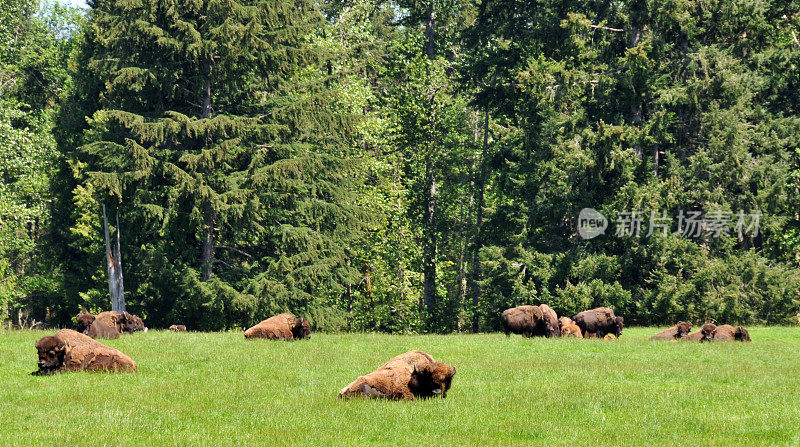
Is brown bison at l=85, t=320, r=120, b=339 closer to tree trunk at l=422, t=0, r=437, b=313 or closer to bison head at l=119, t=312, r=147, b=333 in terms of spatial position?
bison head at l=119, t=312, r=147, b=333

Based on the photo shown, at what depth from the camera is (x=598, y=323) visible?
1216 inches

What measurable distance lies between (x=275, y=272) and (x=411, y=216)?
15245 mm

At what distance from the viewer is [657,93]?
41.8 meters

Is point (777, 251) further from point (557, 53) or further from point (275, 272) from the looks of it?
point (275, 272)

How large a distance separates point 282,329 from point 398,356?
12.1m

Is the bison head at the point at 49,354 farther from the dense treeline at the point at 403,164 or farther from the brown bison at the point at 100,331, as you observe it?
the dense treeline at the point at 403,164

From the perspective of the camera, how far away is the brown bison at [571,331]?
2994cm

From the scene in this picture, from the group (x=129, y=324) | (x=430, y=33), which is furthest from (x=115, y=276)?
(x=430, y=33)

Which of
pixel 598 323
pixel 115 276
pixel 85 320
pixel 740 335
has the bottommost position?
pixel 740 335

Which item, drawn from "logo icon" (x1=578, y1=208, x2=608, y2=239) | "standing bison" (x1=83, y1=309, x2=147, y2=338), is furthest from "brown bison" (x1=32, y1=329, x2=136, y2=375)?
"logo icon" (x1=578, y1=208, x2=608, y2=239)

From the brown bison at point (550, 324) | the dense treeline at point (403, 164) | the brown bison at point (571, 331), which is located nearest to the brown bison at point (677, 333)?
the brown bison at point (571, 331)

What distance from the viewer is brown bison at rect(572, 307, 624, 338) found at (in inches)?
1212

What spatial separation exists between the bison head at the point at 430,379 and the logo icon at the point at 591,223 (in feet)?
95.7

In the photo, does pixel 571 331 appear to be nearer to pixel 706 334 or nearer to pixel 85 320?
pixel 706 334
